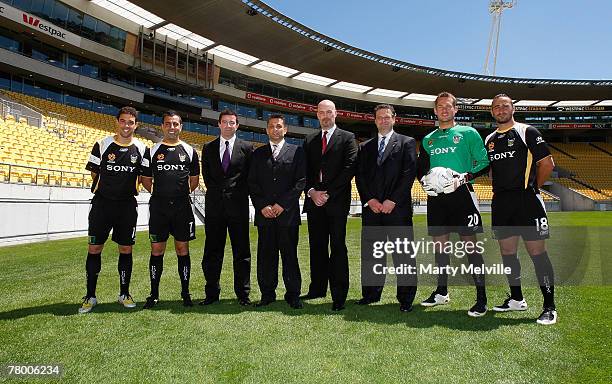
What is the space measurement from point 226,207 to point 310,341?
1.89m

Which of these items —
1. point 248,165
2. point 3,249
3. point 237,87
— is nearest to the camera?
point 248,165

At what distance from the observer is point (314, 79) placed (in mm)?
35938

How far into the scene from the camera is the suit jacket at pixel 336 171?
160 inches

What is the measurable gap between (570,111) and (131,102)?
160 ft

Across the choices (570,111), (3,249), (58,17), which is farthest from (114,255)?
(570,111)

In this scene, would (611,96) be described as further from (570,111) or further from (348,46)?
(348,46)

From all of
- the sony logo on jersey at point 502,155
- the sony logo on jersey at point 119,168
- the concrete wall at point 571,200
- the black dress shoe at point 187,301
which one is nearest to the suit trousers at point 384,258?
the sony logo on jersey at point 502,155

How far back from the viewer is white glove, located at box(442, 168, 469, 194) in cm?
375

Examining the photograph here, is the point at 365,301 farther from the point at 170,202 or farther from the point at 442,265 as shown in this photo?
the point at 170,202

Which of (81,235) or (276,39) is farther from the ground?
(276,39)

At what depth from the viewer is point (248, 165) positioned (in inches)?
173

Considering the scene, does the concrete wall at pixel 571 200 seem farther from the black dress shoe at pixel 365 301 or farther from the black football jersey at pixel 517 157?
the black dress shoe at pixel 365 301

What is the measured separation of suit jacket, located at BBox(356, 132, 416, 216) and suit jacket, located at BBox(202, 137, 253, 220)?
138 centimetres

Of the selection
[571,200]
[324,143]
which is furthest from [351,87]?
[324,143]
